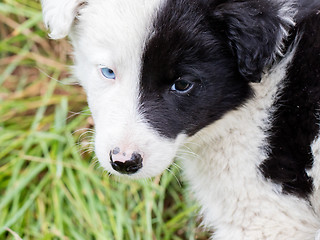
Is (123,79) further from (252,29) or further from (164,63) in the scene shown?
(252,29)

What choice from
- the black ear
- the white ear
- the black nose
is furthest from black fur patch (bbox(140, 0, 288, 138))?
the white ear

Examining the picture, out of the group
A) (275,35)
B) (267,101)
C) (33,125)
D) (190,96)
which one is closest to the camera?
(275,35)

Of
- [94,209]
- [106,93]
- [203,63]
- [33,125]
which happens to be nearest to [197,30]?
[203,63]

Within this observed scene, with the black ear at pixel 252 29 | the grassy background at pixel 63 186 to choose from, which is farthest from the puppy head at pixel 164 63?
the grassy background at pixel 63 186

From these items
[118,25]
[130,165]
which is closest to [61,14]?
[118,25]

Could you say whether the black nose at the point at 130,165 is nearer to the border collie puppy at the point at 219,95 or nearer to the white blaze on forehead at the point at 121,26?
the border collie puppy at the point at 219,95

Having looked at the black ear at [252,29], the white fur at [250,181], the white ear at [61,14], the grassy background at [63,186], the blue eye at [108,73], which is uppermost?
the black ear at [252,29]

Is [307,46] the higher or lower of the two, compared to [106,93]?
higher

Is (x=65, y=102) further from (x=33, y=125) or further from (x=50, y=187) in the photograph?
(x=50, y=187)
